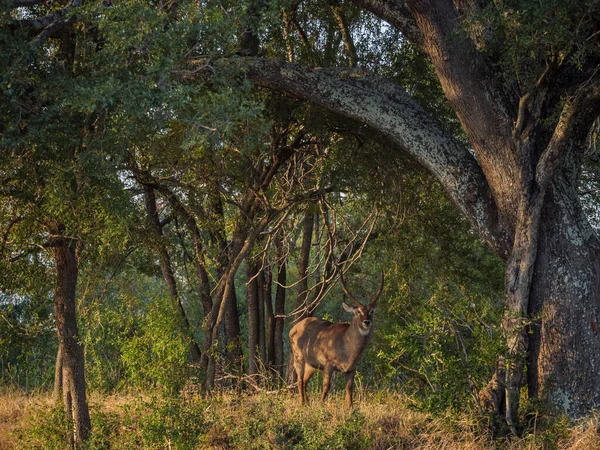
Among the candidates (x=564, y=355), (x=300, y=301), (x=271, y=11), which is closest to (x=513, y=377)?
(x=564, y=355)

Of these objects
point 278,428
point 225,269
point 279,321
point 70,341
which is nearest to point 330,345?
point 278,428

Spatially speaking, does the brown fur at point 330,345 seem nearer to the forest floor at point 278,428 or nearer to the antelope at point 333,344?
the antelope at point 333,344

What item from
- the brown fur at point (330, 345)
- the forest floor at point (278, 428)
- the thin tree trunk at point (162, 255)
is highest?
the thin tree trunk at point (162, 255)

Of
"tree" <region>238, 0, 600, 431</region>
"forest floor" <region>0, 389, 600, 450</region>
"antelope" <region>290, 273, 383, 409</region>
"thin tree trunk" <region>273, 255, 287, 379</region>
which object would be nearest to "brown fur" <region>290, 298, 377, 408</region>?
"antelope" <region>290, 273, 383, 409</region>

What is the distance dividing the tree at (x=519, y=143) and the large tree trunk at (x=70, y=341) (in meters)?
3.20

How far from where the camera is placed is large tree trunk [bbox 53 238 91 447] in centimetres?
973

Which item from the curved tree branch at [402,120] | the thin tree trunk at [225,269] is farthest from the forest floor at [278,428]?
the thin tree trunk at [225,269]

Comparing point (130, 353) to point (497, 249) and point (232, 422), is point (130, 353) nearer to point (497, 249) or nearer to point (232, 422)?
point (232, 422)

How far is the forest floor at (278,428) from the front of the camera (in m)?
8.54

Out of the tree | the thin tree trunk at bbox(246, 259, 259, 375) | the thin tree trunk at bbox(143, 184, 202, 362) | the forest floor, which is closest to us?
the forest floor

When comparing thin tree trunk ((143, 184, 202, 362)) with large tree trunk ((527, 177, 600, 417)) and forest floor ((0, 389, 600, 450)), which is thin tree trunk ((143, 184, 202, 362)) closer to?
forest floor ((0, 389, 600, 450))

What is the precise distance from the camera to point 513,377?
8.84m

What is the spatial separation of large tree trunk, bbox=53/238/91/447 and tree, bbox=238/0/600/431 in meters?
3.20

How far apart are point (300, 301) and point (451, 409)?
275 inches
